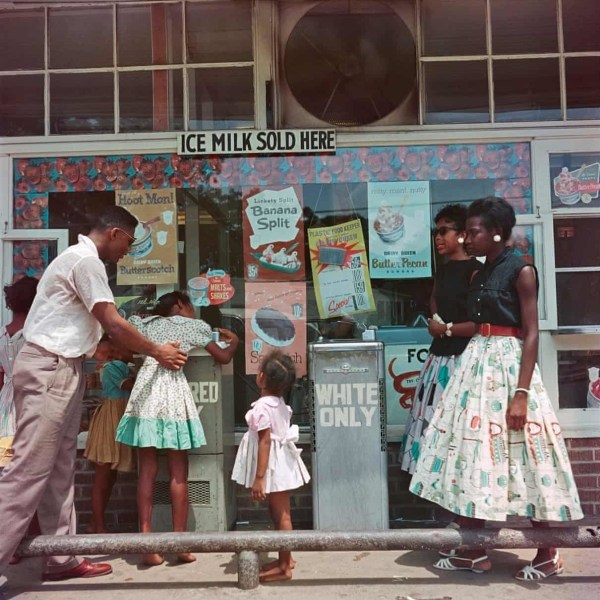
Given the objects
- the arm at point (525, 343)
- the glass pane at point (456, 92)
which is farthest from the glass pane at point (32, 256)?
the arm at point (525, 343)

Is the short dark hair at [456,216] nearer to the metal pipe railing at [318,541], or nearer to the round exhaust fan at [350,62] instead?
the round exhaust fan at [350,62]

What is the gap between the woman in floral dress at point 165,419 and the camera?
389 cm

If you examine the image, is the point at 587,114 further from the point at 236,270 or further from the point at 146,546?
the point at 146,546

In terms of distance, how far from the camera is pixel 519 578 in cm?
352

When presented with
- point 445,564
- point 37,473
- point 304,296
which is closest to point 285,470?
point 445,564

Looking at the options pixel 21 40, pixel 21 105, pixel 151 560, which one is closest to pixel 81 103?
pixel 21 105

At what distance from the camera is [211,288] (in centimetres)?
489

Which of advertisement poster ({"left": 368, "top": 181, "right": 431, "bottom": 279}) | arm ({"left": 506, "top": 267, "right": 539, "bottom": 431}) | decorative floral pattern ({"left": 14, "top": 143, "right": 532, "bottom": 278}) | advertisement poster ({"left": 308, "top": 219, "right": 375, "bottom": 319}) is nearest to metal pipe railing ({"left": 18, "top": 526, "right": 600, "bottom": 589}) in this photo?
arm ({"left": 506, "top": 267, "right": 539, "bottom": 431})

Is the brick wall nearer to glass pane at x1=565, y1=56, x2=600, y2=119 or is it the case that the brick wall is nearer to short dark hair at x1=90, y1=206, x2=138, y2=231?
short dark hair at x1=90, y1=206, x2=138, y2=231

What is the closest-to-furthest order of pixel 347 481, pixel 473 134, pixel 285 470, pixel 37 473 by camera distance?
1. pixel 37 473
2. pixel 285 470
3. pixel 347 481
4. pixel 473 134

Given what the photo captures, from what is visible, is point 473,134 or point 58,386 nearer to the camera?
point 58,386

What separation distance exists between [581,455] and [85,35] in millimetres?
4698

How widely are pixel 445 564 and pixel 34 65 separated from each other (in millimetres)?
4479

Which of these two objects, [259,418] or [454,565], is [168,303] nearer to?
[259,418]
